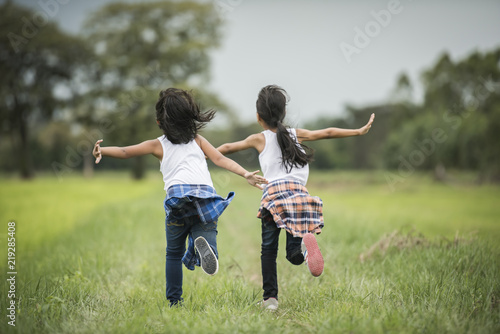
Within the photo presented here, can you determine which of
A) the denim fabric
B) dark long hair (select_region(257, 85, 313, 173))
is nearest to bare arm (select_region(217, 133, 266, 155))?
dark long hair (select_region(257, 85, 313, 173))

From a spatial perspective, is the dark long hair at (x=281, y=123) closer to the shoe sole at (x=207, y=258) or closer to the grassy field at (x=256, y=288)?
the shoe sole at (x=207, y=258)

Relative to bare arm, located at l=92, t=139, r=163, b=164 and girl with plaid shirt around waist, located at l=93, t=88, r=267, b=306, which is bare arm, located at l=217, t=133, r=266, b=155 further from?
bare arm, located at l=92, t=139, r=163, b=164

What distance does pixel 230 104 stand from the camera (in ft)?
90.6

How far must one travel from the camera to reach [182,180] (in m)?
3.40

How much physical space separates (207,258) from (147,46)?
84.2 feet

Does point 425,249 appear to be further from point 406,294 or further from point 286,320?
point 286,320

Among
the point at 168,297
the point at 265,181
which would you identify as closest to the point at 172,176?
the point at 265,181

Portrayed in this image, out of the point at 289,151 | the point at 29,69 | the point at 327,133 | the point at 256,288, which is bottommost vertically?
the point at 256,288

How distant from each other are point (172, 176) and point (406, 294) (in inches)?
89.2

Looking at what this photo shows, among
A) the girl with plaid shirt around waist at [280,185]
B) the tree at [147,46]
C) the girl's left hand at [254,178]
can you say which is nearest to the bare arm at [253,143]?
the girl with plaid shirt around waist at [280,185]

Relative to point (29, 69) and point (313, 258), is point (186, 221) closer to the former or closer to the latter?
point (313, 258)

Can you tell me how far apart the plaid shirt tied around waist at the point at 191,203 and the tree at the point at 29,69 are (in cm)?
2809

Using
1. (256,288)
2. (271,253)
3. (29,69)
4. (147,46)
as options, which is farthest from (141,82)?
(271,253)

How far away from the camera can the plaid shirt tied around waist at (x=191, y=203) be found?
130 inches
